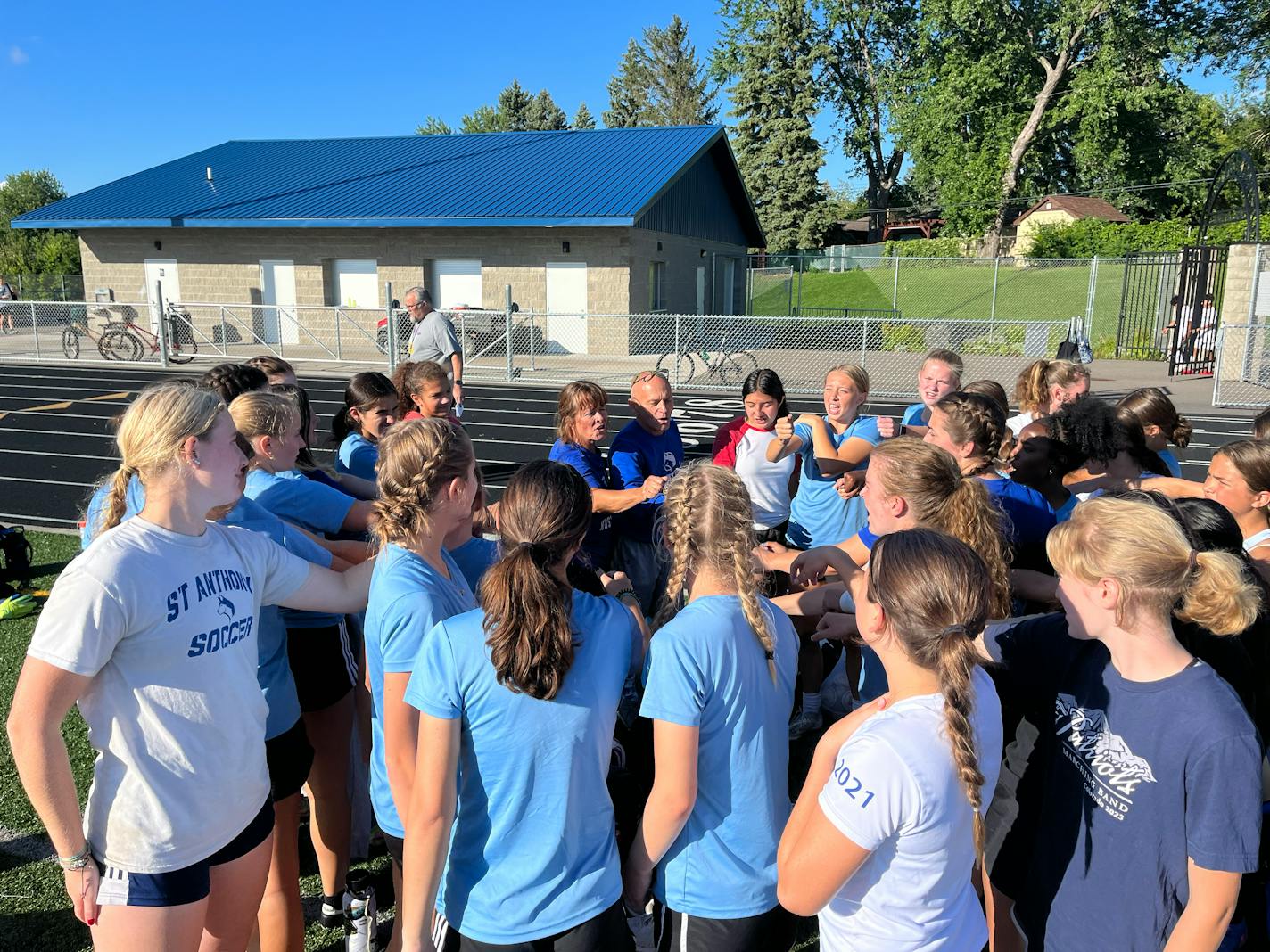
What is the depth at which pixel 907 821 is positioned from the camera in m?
1.67

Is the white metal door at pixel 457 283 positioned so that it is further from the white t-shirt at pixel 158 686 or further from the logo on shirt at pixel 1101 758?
the logo on shirt at pixel 1101 758

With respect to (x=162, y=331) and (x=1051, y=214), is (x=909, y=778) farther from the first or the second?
(x=1051, y=214)

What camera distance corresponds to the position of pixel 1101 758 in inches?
77.8

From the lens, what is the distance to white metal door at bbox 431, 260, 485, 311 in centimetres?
2308

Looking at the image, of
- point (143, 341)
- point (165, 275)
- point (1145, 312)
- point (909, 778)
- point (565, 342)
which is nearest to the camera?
point (909, 778)

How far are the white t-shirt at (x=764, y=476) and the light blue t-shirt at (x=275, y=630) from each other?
2667 millimetres

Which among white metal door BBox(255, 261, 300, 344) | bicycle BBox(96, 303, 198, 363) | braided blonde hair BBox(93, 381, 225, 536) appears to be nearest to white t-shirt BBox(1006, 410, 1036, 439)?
braided blonde hair BBox(93, 381, 225, 536)

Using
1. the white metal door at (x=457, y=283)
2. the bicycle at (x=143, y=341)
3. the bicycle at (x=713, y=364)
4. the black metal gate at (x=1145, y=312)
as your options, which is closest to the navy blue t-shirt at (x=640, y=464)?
the bicycle at (x=713, y=364)

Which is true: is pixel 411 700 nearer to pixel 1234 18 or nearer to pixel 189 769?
pixel 189 769

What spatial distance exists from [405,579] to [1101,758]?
5.57 feet

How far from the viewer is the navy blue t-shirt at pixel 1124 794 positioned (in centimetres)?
176

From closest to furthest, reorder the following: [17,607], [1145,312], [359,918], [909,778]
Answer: [909,778], [359,918], [17,607], [1145,312]

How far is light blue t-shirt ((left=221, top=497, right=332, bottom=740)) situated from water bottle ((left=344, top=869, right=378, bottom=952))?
592 mm

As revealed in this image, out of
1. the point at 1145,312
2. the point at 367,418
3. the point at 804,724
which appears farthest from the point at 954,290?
the point at 367,418
